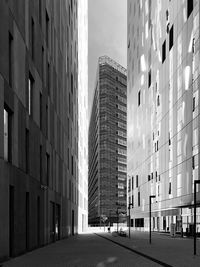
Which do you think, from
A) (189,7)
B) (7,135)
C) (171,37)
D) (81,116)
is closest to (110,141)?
(81,116)

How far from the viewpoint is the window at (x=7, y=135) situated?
20.9 metres

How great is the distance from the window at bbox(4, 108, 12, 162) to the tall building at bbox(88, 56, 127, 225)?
13753cm

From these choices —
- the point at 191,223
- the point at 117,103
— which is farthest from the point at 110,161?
the point at 191,223

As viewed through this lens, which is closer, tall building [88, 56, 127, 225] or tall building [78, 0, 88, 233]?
tall building [78, 0, 88, 233]

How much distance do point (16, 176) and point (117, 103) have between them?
155 m

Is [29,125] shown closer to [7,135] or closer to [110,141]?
[7,135]

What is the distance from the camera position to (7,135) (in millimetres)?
21453

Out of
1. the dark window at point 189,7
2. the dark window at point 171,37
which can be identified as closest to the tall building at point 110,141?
the dark window at point 171,37

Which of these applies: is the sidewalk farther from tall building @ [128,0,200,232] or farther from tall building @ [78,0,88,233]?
tall building @ [78,0,88,233]

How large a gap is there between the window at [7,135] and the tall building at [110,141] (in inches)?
5414

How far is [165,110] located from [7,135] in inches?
1587

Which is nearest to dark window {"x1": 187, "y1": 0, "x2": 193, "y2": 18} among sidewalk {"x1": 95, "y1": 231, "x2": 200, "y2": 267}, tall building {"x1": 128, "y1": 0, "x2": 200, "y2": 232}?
tall building {"x1": 128, "y1": 0, "x2": 200, "y2": 232}

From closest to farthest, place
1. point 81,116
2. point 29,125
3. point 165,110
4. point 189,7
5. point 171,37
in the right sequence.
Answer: point 29,125 < point 189,7 < point 171,37 < point 165,110 < point 81,116

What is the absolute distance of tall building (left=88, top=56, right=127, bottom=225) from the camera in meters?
164
